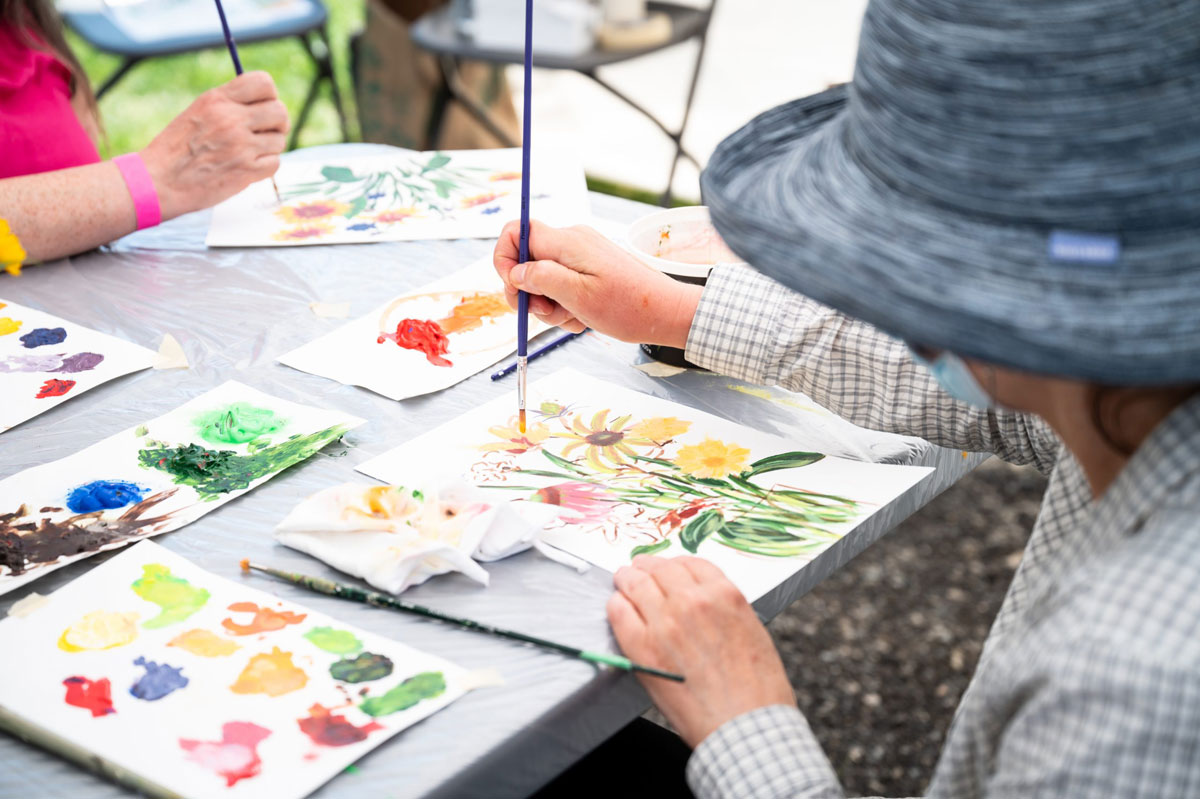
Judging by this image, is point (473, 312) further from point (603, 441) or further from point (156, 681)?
point (156, 681)

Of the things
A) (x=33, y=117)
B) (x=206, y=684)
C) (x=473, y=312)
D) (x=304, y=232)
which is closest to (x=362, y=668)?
(x=206, y=684)

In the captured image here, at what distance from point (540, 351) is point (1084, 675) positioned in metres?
0.73

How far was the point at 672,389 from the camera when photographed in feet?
3.86

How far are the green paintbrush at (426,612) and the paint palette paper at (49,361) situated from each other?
15.2 inches

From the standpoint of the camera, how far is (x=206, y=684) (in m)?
0.77

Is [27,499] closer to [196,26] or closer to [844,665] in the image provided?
[844,665]

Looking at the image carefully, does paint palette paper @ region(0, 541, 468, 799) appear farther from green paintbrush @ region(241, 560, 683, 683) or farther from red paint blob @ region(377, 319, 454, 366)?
red paint blob @ region(377, 319, 454, 366)

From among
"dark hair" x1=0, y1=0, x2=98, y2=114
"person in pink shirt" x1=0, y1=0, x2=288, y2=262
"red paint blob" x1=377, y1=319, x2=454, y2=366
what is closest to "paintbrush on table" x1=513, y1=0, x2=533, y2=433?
"red paint blob" x1=377, y1=319, x2=454, y2=366

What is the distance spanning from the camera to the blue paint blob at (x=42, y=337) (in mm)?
1244

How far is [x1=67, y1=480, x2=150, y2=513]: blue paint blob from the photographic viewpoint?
967 mm

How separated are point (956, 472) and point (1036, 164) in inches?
23.1

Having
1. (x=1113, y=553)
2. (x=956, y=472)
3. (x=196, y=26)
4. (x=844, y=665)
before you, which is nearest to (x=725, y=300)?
(x=956, y=472)

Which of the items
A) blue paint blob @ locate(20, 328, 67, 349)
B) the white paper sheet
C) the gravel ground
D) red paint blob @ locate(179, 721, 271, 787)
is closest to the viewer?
red paint blob @ locate(179, 721, 271, 787)

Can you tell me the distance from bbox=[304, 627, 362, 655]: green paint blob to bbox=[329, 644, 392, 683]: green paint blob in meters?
0.01
